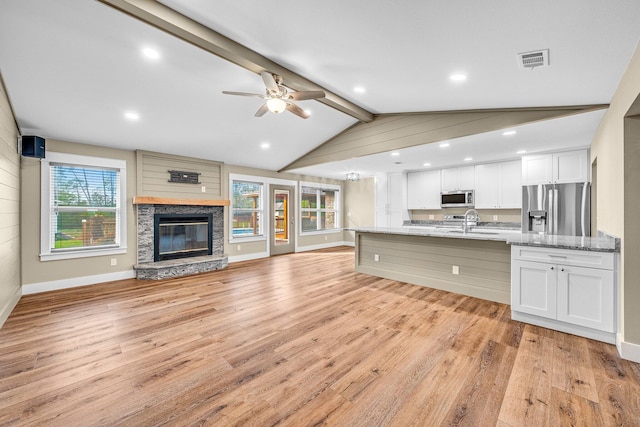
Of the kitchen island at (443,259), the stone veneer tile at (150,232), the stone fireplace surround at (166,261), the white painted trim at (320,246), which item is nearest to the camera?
the kitchen island at (443,259)

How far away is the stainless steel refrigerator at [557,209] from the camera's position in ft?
14.8

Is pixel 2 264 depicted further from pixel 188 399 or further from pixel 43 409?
pixel 188 399

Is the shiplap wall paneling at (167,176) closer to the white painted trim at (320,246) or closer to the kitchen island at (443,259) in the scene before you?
the white painted trim at (320,246)

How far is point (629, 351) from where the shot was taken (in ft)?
7.41

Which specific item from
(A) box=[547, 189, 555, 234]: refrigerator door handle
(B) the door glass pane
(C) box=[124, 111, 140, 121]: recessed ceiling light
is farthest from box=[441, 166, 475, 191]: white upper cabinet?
(C) box=[124, 111, 140, 121]: recessed ceiling light

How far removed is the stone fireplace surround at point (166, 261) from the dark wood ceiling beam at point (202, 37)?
3478 mm

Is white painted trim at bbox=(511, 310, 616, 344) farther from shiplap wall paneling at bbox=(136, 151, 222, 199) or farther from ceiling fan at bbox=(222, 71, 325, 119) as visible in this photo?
shiplap wall paneling at bbox=(136, 151, 222, 199)

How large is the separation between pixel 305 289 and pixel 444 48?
3.44 m

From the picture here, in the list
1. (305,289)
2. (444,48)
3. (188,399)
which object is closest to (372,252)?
(305,289)

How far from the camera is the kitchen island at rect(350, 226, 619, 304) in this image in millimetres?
3555

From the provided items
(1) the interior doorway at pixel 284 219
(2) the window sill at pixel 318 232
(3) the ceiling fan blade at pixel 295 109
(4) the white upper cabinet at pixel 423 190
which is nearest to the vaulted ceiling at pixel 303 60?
(3) the ceiling fan blade at pixel 295 109

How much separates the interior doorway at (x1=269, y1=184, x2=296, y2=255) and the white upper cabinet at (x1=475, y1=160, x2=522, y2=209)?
4667 mm

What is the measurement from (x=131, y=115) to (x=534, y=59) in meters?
4.75

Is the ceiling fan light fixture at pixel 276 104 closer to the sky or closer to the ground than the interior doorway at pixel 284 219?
closer to the sky
